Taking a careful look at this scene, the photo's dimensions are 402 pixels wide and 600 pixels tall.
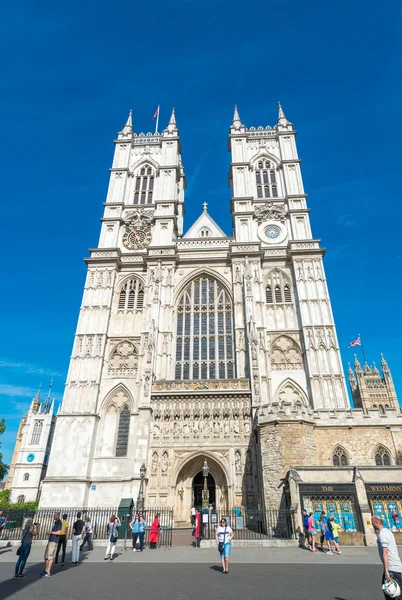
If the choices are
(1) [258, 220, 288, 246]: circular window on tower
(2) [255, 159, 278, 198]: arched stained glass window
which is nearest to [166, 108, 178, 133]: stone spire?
(2) [255, 159, 278, 198]: arched stained glass window

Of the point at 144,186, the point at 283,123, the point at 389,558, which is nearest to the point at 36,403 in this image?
the point at 144,186

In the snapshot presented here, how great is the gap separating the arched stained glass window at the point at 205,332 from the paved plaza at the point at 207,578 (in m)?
15.4

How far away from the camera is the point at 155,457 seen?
2223 cm

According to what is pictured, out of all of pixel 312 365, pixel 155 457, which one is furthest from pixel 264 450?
pixel 312 365

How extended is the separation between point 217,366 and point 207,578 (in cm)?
1878

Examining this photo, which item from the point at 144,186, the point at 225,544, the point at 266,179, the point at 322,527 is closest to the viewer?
the point at 225,544

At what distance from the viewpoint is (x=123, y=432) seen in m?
25.0

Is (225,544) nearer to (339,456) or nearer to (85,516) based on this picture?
(85,516)

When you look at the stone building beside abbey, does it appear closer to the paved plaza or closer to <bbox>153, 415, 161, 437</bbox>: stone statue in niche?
<bbox>153, 415, 161, 437</bbox>: stone statue in niche

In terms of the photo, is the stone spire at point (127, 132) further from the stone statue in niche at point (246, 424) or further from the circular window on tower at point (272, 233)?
the stone statue in niche at point (246, 424)

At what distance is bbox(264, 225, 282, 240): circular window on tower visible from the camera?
32.1 meters

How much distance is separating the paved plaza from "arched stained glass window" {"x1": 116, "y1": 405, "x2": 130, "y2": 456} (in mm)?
12460

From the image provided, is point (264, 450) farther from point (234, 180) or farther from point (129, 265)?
point (234, 180)

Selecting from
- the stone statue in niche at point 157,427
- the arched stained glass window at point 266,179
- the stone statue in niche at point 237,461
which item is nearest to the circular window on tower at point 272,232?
the arched stained glass window at point 266,179
